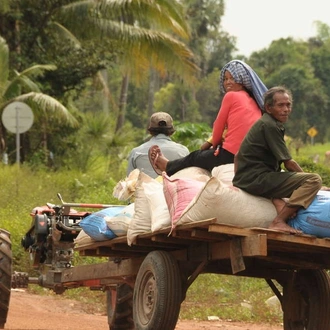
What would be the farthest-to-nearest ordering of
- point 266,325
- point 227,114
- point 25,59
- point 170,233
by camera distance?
point 25,59 < point 266,325 < point 227,114 < point 170,233

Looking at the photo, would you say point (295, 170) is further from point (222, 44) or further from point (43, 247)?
point (222, 44)

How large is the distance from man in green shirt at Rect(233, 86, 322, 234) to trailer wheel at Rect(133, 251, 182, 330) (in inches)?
31.9

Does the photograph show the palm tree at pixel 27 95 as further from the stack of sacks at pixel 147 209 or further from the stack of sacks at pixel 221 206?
the stack of sacks at pixel 221 206

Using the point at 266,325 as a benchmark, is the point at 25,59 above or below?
above

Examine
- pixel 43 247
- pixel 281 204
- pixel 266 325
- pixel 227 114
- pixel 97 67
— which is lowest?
pixel 266 325

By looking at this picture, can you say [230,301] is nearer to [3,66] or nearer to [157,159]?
[157,159]

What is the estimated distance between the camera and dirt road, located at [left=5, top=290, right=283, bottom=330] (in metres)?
11.4

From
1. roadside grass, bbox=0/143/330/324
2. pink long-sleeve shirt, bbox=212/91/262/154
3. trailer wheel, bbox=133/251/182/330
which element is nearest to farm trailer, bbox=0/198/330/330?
trailer wheel, bbox=133/251/182/330

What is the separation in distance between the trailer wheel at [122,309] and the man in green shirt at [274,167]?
10.1 feet

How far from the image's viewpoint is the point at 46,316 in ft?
41.1

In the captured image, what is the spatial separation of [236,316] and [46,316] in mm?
2405

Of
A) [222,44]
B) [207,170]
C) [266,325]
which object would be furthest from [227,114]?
[222,44]

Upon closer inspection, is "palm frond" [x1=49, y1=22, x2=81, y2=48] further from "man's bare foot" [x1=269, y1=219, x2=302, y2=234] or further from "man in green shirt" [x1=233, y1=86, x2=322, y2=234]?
"man's bare foot" [x1=269, y1=219, x2=302, y2=234]

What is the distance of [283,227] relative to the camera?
22.0ft
